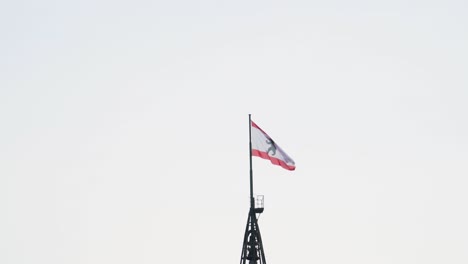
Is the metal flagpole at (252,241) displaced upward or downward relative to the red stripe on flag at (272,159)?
downward

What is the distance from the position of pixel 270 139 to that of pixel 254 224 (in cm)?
711

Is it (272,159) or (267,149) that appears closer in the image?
(272,159)

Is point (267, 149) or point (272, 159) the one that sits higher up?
point (267, 149)

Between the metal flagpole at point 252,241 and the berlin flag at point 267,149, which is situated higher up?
the berlin flag at point 267,149

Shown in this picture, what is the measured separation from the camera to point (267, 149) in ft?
157

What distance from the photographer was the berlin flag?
156ft

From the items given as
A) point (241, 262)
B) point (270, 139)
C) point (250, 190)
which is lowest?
point (241, 262)

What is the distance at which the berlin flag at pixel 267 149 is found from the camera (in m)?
47.4

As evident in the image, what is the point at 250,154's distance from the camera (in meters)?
48.4

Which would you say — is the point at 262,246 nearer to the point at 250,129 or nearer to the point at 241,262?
the point at 241,262

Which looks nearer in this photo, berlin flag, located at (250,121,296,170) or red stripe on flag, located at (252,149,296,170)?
red stripe on flag, located at (252,149,296,170)

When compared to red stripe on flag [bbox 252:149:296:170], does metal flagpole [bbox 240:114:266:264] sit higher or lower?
lower

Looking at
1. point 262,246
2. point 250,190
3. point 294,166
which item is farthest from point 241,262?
point 294,166

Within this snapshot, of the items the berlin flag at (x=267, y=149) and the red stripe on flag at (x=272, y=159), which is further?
the berlin flag at (x=267, y=149)
